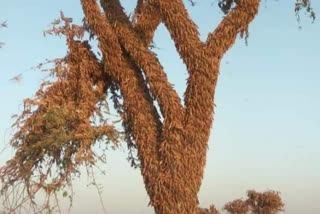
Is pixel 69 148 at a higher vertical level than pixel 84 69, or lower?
A: lower

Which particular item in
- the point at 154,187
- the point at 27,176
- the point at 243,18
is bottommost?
the point at 154,187

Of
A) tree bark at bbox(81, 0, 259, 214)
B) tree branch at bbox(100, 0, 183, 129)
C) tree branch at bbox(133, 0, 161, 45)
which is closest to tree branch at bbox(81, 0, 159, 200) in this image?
tree bark at bbox(81, 0, 259, 214)

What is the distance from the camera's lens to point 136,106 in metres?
12.4

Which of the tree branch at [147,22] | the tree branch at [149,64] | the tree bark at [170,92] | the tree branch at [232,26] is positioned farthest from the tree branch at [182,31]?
the tree branch at [147,22]

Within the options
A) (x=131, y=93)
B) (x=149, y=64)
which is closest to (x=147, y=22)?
(x=149, y=64)

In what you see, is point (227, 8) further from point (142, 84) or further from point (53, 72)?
point (53, 72)

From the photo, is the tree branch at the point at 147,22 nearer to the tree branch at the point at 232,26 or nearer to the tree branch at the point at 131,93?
the tree branch at the point at 131,93

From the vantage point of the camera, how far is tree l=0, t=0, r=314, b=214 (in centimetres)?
1186

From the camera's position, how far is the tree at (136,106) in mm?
11859

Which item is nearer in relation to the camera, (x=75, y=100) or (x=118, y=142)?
(x=118, y=142)

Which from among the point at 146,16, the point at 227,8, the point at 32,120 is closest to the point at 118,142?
the point at 32,120

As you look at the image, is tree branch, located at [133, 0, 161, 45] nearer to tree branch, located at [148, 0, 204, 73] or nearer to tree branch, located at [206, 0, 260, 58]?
tree branch, located at [148, 0, 204, 73]

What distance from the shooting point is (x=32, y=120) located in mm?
12633

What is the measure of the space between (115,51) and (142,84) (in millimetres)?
923
